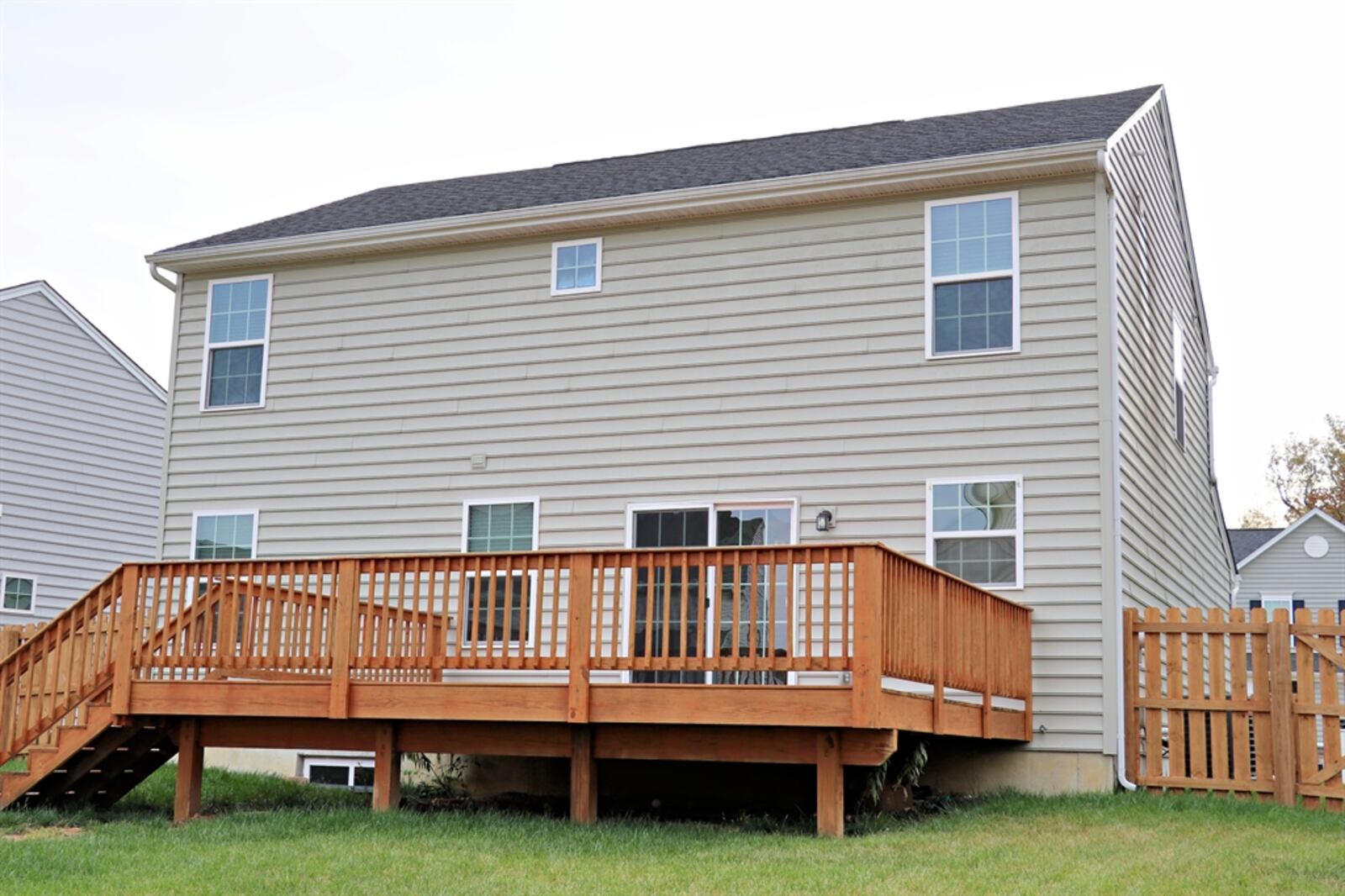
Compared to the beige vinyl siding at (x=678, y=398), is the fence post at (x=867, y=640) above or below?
below

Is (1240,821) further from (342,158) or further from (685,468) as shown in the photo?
(342,158)

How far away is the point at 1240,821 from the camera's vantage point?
31.6 ft

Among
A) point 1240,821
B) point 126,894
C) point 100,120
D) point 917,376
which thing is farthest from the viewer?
point 100,120

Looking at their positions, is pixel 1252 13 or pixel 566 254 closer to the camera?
pixel 566 254

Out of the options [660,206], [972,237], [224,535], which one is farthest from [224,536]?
[972,237]

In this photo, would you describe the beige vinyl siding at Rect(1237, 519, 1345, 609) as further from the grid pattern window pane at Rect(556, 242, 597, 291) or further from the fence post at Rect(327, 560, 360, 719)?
the fence post at Rect(327, 560, 360, 719)

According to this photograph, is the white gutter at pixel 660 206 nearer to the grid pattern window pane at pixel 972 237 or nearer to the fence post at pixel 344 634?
the grid pattern window pane at pixel 972 237

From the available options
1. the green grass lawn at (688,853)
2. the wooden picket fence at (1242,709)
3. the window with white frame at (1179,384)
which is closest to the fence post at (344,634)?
the green grass lawn at (688,853)

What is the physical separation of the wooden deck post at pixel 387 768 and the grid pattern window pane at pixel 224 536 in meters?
4.91

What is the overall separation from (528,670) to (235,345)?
21.8ft

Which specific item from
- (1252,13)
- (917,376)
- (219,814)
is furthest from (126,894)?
(1252,13)

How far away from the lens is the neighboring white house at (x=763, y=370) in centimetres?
1164

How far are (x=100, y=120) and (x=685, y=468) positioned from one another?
1456 centimetres

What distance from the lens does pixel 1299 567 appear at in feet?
114
